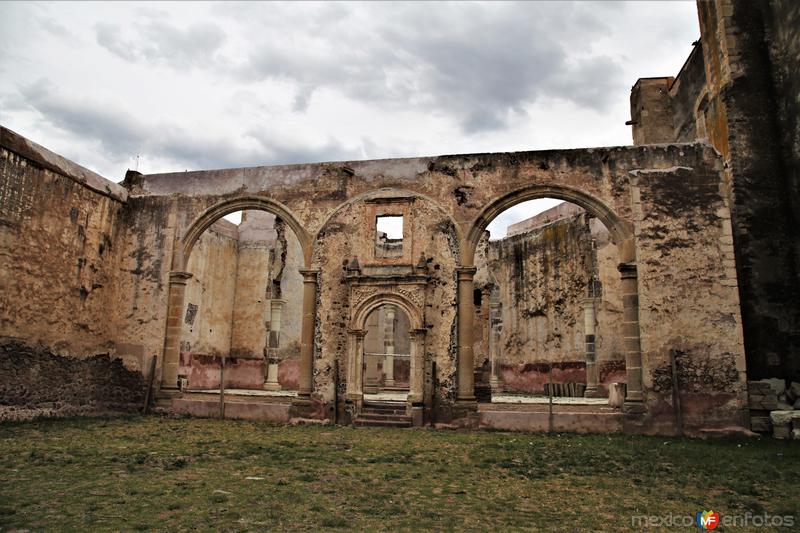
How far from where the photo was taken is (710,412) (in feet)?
32.6

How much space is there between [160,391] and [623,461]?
9.16m

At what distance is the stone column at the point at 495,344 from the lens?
21.5 metres

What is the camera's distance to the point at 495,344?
2209 centimetres

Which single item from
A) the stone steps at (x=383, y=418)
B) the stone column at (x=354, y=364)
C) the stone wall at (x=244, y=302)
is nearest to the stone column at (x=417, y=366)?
the stone steps at (x=383, y=418)

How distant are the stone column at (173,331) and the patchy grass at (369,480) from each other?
246 cm

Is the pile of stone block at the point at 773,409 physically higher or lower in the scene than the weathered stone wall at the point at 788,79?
lower

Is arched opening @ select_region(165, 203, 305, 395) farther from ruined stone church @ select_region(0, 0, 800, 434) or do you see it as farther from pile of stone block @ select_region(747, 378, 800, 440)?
pile of stone block @ select_region(747, 378, 800, 440)

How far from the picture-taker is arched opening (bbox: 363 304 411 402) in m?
21.0

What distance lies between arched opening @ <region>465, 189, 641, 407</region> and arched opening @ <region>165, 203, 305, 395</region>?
6.97 m

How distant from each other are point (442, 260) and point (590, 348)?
8554 mm

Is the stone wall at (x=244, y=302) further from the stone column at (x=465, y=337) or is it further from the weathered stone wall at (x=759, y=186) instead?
the weathered stone wall at (x=759, y=186)

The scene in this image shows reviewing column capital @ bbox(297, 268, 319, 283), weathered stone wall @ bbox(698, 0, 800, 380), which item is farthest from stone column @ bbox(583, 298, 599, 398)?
column capital @ bbox(297, 268, 319, 283)

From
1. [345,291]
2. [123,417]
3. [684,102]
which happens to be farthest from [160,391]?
[684,102]

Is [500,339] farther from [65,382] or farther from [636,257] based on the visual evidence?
[65,382]
